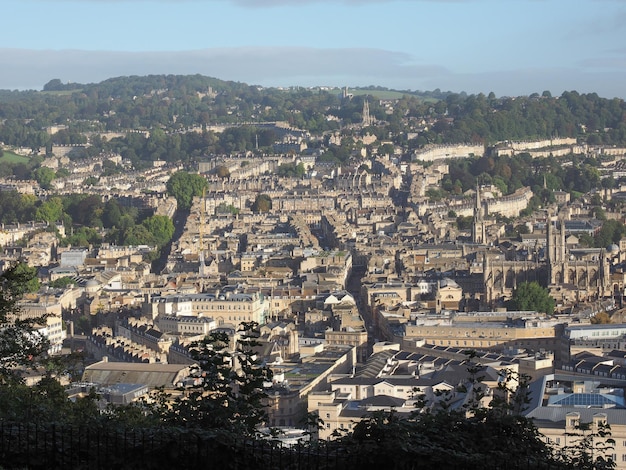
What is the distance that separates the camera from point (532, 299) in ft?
144

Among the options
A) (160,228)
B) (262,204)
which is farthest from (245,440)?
(262,204)

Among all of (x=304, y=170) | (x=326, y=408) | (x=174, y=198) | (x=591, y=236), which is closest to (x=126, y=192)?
(x=174, y=198)

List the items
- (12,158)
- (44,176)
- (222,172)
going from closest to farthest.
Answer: (222,172) < (44,176) < (12,158)

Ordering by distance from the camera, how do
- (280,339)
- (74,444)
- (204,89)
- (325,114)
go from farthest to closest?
1. (204,89)
2. (325,114)
3. (280,339)
4. (74,444)

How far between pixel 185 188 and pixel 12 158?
33.7m

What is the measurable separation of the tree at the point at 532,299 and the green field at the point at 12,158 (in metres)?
64.6

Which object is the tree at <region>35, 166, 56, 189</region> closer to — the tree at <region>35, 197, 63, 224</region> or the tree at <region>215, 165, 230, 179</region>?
the tree at <region>215, 165, 230, 179</region>

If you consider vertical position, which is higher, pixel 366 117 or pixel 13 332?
pixel 13 332

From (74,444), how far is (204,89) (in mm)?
169345

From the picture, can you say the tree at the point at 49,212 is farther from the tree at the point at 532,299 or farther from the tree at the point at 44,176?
the tree at the point at 532,299

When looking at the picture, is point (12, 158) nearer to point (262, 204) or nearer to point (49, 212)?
point (262, 204)

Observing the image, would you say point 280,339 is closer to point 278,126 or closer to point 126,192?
point 126,192

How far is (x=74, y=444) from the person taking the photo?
505 inches

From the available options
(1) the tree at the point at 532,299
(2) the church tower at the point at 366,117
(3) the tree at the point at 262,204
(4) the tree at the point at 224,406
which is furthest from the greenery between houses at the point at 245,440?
(2) the church tower at the point at 366,117
